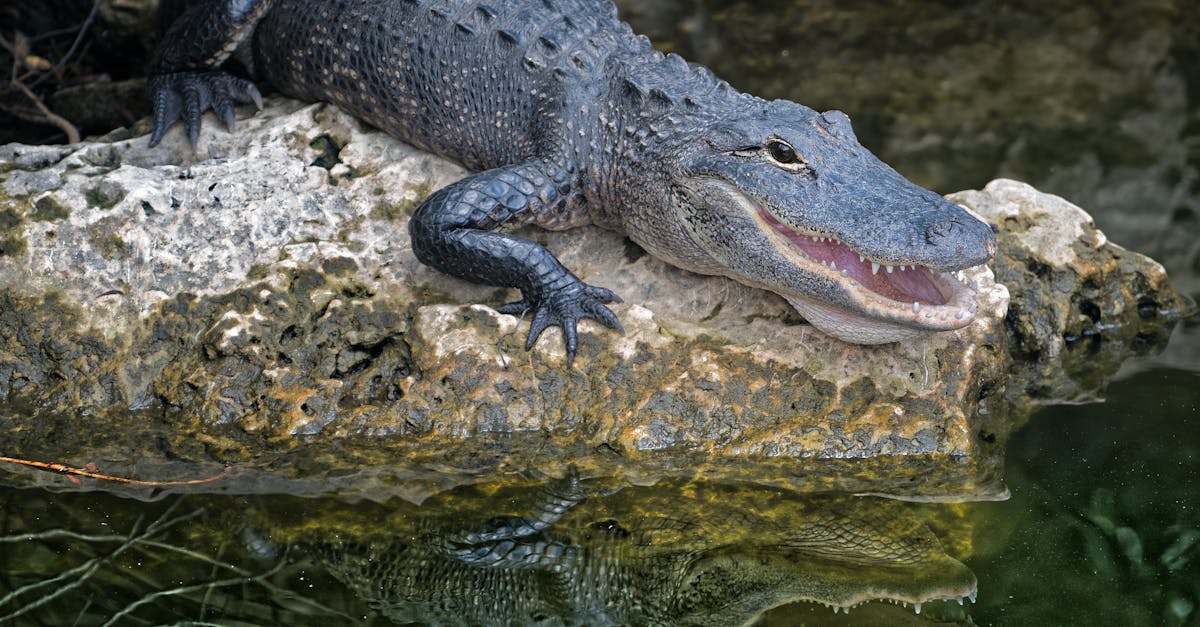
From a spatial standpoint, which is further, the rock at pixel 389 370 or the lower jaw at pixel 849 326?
the rock at pixel 389 370

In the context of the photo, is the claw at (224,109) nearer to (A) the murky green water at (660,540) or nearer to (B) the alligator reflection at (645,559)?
(A) the murky green water at (660,540)

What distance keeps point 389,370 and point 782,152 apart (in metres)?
1.42

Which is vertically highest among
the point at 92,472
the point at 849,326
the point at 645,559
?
the point at 849,326

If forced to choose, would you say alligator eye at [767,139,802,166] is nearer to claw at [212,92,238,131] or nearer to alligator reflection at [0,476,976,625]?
alligator reflection at [0,476,976,625]

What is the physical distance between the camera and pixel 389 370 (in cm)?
381

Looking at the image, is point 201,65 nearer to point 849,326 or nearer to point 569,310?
point 569,310

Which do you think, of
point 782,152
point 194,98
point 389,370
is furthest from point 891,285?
point 194,98

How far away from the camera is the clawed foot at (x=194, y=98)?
14.9 ft

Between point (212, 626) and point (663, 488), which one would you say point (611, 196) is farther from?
point (212, 626)

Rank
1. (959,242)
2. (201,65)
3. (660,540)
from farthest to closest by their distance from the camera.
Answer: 1. (201,65)
2. (660,540)
3. (959,242)

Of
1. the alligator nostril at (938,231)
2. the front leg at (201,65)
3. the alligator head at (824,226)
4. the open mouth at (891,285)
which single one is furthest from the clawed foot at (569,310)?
the front leg at (201,65)

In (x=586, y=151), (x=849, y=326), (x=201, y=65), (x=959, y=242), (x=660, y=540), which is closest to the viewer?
(x=959, y=242)

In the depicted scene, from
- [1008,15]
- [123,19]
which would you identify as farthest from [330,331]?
[1008,15]

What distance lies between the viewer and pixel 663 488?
12.0ft
